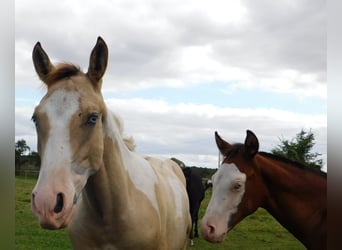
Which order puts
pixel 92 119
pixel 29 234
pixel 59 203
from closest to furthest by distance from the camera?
1. pixel 59 203
2. pixel 92 119
3. pixel 29 234

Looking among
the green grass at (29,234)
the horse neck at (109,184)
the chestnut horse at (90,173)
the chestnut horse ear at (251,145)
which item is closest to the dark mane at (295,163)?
the chestnut horse ear at (251,145)

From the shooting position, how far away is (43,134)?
76.4 inches

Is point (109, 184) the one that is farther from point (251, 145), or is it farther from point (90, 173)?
point (251, 145)

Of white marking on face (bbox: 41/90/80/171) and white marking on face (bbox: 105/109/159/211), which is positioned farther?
white marking on face (bbox: 105/109/159/211)

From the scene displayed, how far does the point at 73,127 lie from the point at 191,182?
3.92 metres

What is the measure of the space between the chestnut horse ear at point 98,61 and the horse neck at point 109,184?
225 mm

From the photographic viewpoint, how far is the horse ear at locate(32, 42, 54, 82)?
7.18 feet

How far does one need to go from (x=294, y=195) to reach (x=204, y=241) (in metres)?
3.91

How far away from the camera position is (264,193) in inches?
118

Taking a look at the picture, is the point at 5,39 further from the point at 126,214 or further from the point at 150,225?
the point at 150,225

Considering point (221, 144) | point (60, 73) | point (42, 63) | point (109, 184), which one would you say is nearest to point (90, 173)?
point (109, 184)

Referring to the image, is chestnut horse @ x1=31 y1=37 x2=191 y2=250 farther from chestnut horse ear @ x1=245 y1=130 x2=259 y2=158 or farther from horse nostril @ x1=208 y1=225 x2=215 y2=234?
chestnut horse ear @ x1=245 y1=130 x2=259 y2=158

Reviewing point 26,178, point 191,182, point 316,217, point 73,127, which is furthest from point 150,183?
point 191,182

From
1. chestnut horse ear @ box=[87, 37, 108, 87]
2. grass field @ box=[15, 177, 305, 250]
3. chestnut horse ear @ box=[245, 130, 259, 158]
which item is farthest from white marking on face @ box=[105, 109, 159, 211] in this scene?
grass field @ box=[15, 177, 305, 250]
